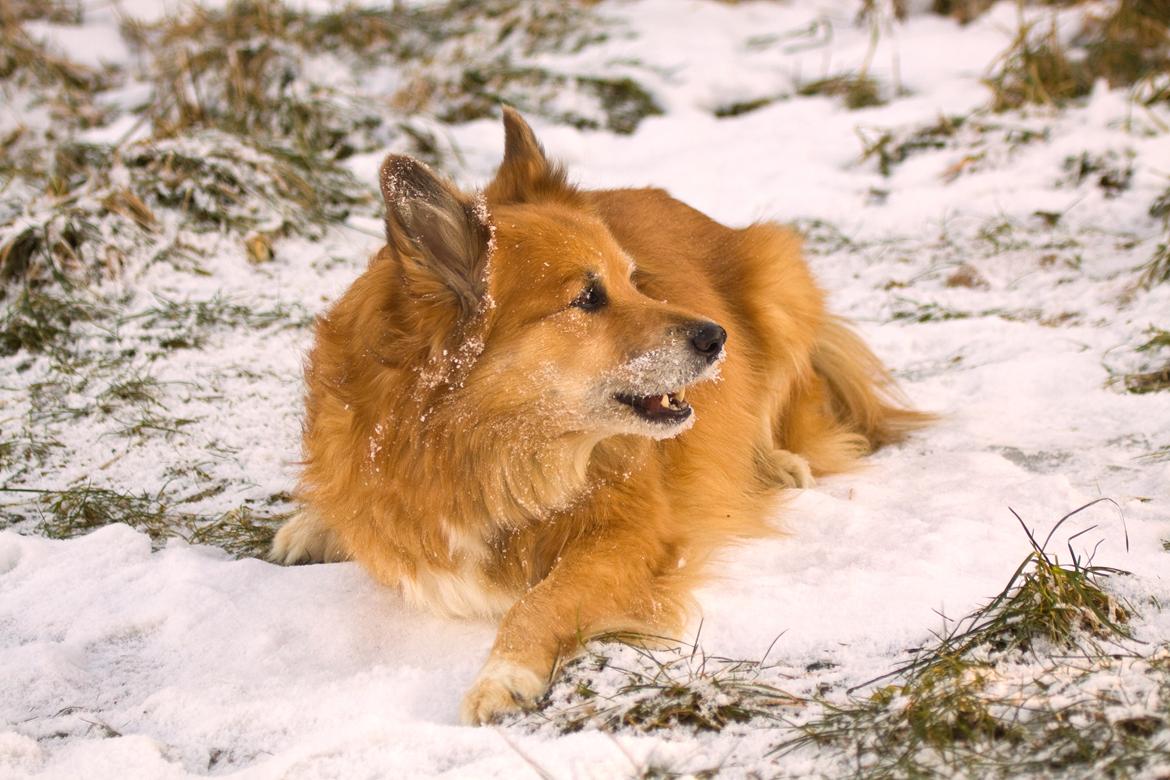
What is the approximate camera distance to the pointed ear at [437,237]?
2.50m

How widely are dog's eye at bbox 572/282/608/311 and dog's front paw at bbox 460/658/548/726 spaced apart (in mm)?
927

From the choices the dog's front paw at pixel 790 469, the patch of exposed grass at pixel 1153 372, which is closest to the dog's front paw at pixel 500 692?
the dog's front paw at pixel 790 469

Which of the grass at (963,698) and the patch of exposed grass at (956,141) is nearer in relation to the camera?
the grass at (963,698)

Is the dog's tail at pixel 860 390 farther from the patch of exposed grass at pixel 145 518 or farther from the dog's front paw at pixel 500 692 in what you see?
the patch of exposed grass at pixel 145 518

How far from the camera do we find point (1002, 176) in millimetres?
5824

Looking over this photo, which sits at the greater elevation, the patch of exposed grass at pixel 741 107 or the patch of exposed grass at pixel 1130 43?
the patch of exposed grass at pixel 1130 43

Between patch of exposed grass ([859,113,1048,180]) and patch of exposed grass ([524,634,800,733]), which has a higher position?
patch of exposed grass ([859,113,1048,180])

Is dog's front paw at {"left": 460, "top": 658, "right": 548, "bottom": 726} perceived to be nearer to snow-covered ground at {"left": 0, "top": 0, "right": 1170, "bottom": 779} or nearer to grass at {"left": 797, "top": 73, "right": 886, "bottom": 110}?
snow-covered ground at {"left": 0, "top": 0, "right": 1170, "bottom": 779}

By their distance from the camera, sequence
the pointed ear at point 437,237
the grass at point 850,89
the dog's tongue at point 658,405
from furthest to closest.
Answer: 1. the grass at point 850,89
2. the dog's tongue at point 658,405
3. the pointed ear at point 437,237

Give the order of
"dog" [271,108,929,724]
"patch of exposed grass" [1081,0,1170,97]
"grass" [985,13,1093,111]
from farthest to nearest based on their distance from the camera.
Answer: "patch of exposed grass" [1081,0,1170,97]
"grass" [985,13,1093,111]
"dog" [271,108,929,724]

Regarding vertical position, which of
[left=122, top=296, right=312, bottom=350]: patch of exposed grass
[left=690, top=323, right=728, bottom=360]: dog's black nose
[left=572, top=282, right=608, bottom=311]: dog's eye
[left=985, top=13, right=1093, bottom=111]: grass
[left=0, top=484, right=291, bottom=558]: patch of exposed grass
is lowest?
[left=0, top=484, right=291, bottom=558]: patch of exposed grass


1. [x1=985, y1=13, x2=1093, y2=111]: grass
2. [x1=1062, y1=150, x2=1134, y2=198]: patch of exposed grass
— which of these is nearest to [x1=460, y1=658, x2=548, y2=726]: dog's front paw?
[x1=1062, y1=150, x2=1134, y2=198]: patch of exposed grass

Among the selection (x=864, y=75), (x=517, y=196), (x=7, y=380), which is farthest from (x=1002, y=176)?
(x=7, y=380)

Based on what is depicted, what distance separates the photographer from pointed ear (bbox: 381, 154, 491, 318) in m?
2.50
